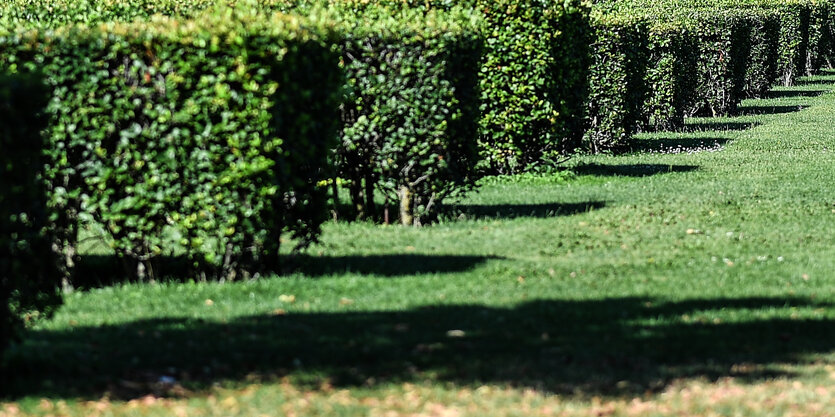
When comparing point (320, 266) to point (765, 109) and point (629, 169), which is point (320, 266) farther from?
point (765, 109)

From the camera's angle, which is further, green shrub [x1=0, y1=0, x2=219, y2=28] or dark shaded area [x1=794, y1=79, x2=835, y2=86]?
dark shaded area [x1=794, y1=79, x2=835, y2=86]

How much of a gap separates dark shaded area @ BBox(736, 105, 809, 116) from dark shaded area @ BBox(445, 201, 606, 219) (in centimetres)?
1820

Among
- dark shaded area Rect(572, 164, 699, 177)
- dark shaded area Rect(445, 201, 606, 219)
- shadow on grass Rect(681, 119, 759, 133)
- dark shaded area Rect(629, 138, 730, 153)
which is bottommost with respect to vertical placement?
dark shaded area Rect(445, 201, 606, 219)

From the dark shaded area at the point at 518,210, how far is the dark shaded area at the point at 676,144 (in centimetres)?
791

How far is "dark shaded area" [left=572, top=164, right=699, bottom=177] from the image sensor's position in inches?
747

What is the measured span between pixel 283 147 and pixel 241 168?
0.50 meters

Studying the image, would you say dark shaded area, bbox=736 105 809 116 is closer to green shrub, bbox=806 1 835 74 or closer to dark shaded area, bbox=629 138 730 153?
dark shaded area, bbox=629 138 730 153

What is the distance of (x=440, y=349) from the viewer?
771 cm

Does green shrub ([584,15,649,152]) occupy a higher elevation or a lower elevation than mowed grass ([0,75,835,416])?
higher

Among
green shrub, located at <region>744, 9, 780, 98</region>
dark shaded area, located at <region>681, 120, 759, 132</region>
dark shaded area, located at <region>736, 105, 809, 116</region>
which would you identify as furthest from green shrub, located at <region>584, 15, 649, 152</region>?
green shrub, located at <region>744, 9, 780, 98</region>

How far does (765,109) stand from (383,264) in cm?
2502

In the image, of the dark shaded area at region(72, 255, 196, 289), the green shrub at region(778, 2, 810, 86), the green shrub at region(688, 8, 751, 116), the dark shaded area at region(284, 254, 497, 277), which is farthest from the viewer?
the green shrub at region(778, 2, 810, 86)

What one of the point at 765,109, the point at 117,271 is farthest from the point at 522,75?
the point at 765,109

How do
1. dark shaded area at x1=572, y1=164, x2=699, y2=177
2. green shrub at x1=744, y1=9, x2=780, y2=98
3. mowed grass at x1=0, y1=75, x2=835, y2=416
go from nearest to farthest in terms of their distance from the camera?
mowed grass at x1=0, y1=75, x2=835, y2=416
dark shaded area at x1=572, y1=164, x2=699, y2=177
green shrub at x1=744, y1=9, x2=780, y2=98
